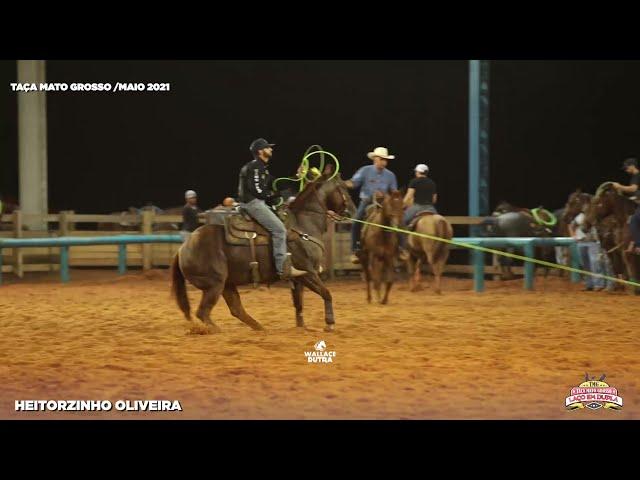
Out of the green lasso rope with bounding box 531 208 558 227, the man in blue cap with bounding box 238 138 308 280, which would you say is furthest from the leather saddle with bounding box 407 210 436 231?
the man in blue cap with bounding box 238 138 308 280

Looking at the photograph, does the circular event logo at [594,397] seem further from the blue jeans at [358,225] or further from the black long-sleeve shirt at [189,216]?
the black long-sleeve shirt at [189,216]

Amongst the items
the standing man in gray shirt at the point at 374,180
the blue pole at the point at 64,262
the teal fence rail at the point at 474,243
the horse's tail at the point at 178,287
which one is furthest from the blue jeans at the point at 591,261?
the blue pole at the point at 64,262

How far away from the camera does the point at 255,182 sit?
366 inches

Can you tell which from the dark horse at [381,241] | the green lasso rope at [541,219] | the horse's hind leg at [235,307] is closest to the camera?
the horse's hind leg at [235,307]

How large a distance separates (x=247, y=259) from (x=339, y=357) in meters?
1.93

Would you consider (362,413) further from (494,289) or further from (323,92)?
(323,92)

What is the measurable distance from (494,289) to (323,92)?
5435 mm

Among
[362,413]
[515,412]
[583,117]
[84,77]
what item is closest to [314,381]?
[362,413]

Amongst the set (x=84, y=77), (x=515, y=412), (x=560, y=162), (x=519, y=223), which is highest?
(x=84, y=77)

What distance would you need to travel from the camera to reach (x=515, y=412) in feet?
20.2

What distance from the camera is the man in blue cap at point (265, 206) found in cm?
933

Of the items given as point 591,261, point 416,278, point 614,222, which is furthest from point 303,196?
point 591,261

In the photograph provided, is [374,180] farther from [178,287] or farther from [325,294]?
[178,287]

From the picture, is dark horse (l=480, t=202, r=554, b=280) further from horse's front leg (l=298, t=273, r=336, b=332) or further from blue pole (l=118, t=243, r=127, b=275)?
horse's front leg (l=298, t=273, r=336, b=332)
